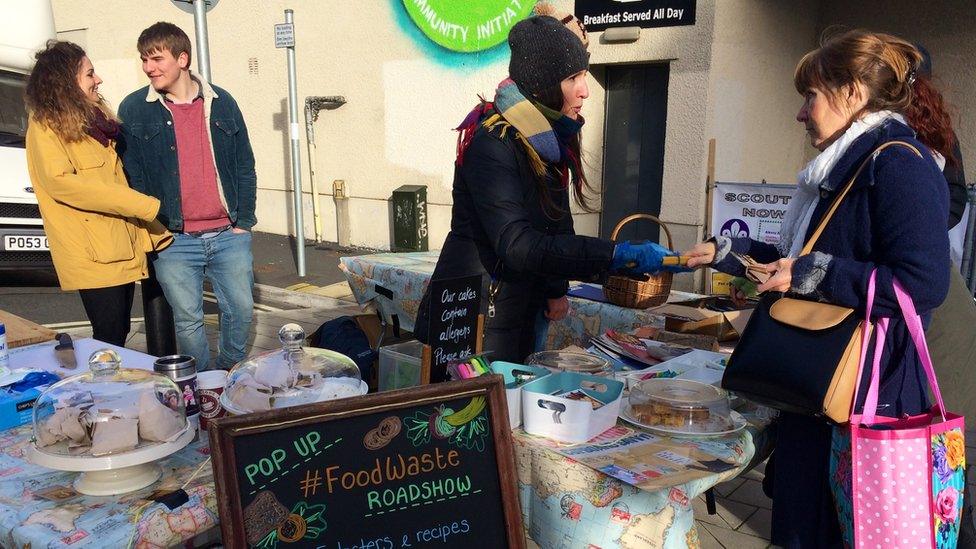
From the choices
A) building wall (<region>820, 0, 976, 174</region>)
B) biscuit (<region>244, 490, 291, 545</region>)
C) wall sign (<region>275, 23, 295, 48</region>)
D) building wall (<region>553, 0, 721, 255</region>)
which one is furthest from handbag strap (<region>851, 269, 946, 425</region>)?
wall sign (<region>275, 23, 295, 48</region>)

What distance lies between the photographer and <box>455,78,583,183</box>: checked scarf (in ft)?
7.08


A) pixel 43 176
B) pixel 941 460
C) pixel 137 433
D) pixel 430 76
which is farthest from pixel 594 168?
pixel 137 433

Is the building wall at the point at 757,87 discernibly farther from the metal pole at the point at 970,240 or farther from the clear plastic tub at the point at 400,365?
the clear plastic tub at the point at 400,365

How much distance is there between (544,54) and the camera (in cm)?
220

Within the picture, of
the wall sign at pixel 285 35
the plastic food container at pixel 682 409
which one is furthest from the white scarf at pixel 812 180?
the wall sign at pixel 285 35

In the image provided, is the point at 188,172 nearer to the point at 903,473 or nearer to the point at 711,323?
the point at 711,323

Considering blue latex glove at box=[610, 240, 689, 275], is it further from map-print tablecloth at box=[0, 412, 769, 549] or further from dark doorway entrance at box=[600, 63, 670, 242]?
dark doorway entrance at box=[600, 63, 670, 242]

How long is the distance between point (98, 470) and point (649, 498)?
1189mm

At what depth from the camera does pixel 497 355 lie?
2418 mm

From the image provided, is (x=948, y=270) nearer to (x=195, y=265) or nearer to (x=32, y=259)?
(x=195, y=265)

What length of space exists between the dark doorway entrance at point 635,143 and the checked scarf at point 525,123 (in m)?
5.00

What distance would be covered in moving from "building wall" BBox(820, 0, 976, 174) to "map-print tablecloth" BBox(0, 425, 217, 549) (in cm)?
701

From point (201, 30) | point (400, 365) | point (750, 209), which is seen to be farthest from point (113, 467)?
point (201, 30)

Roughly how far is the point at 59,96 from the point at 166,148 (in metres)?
0.53
